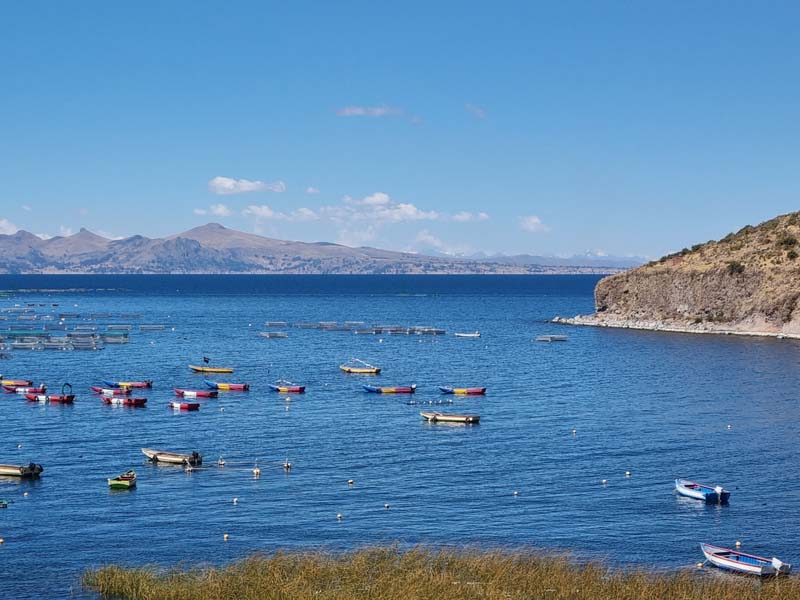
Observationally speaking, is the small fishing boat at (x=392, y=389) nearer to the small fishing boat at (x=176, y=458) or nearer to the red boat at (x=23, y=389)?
the red boat at (x=23, y=389)

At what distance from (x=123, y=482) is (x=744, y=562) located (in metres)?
37.6

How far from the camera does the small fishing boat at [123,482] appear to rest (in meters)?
64.2

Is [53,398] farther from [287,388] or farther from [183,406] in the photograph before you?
[287,388]

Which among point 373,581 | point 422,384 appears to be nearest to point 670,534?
point 373,581

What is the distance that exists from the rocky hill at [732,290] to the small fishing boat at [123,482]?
126135 millimetres

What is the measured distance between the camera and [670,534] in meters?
56.4

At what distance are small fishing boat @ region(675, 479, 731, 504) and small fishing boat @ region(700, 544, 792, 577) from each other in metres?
10.6

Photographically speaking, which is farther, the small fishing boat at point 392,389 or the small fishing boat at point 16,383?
the small fishing boat at point 16,383

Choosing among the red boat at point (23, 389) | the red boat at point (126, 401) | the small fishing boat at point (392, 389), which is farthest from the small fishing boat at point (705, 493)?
the red boat at point (23, 389)

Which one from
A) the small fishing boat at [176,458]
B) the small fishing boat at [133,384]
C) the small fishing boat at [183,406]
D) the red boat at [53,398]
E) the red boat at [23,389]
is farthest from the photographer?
the small fishing boat at [133,384]

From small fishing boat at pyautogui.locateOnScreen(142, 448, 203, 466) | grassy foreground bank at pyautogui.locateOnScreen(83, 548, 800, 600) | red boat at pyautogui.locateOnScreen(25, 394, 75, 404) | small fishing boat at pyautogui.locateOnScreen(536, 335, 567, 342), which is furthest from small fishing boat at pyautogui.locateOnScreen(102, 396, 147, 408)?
small fishing boat at pyautogui.locateOnScreen(536, 335, 567, 342)

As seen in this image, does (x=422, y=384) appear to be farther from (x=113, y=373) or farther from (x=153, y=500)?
(x=153, y=500)

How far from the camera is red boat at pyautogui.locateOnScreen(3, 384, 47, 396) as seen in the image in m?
105

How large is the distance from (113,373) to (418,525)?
79554 millimetres
